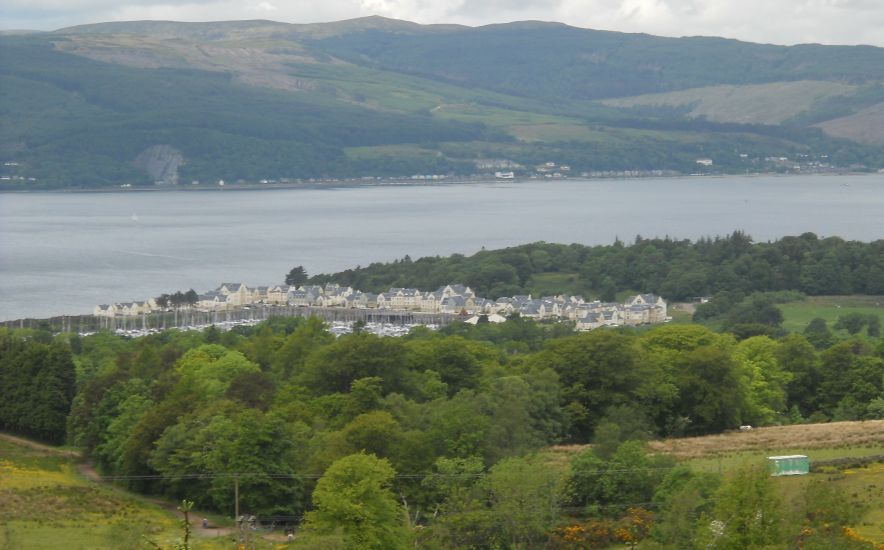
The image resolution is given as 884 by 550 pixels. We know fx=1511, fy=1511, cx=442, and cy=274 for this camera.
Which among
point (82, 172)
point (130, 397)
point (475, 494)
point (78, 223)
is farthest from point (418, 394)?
point (82, 172)

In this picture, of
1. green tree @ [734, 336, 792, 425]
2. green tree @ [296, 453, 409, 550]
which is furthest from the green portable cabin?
green tree @ [734, 336, 792, 425]

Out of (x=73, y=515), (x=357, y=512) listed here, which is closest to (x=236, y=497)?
(x=357, y=512)

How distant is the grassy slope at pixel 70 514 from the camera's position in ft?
63.2

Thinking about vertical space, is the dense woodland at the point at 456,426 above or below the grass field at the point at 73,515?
above

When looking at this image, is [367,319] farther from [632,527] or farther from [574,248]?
[632,527]

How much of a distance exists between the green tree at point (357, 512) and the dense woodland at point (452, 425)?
23 millimetres

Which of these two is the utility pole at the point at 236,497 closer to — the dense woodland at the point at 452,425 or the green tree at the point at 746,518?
the dense woodland at the point at 452,425

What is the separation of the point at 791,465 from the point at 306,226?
113m

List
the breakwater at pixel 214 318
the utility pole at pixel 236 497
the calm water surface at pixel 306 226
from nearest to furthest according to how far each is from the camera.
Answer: the utility pole at pixel 236 497
the breakwater at pixel 214 318
the calm water surface at pixel 306 226

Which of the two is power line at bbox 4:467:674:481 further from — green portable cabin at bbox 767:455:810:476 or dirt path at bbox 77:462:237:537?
green portable cabin at bbox 767:455:810:476

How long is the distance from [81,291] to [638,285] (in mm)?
30330

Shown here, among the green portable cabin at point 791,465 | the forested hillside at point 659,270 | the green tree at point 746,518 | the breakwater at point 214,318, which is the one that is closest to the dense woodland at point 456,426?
the green tree at point 746,518

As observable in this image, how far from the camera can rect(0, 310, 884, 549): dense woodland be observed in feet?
61.3

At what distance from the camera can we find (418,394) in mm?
29641
